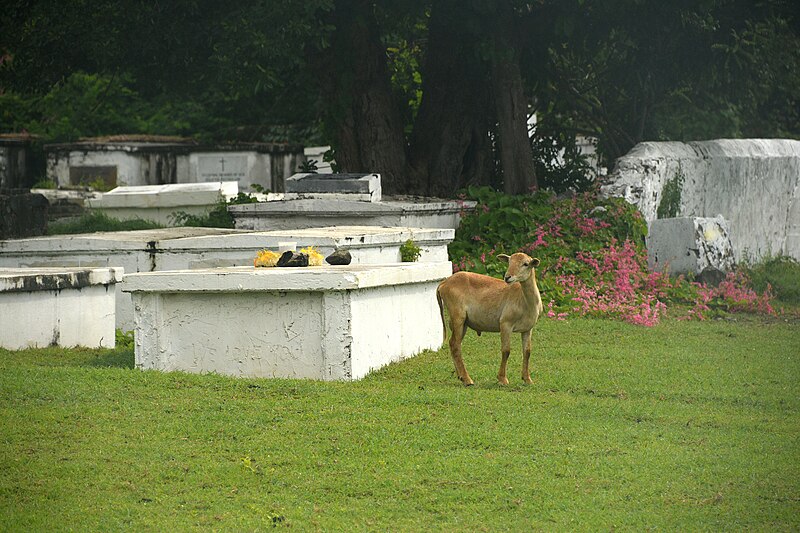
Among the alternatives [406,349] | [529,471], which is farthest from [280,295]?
[529,471]

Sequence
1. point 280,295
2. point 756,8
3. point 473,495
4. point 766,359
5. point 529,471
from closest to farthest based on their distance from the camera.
Result: point 473,495 < point 529,471 < point 280,295 < point 766,359 < point 756,8

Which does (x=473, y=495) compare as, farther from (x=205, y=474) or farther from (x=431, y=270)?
(x=431, y=270)

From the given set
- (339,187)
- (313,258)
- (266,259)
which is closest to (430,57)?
(339,187)

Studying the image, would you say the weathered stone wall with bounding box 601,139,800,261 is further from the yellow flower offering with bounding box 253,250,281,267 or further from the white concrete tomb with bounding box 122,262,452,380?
the white concrete tomb with bounding box 122,262,452,380

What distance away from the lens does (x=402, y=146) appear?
17.3 metres

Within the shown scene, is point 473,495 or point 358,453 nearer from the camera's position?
point 473,495

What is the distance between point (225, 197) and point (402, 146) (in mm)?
3499

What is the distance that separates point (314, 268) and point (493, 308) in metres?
1.39

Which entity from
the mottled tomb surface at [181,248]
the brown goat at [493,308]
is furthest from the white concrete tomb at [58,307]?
the brown goat at [493,308]

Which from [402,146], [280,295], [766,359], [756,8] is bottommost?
[766,359]

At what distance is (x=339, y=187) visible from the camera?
1477cm

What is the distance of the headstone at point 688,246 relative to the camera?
14.5m

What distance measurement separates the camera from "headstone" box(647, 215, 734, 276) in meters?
14.5

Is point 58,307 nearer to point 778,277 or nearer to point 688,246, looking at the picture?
point 688,246
